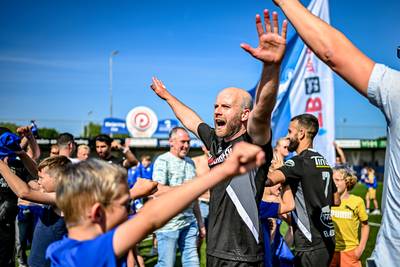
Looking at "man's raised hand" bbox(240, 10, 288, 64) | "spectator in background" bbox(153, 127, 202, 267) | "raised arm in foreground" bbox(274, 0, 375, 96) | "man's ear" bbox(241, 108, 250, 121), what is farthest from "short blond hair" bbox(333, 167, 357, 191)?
"raised arm in foreground" bbox(274, 0, 375, 96)

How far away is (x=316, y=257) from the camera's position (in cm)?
481

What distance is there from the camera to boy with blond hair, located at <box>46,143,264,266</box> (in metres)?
2.07

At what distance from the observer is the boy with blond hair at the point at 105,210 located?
6.79 feet

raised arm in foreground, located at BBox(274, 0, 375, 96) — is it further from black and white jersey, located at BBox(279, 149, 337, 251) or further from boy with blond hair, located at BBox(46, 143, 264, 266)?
black and white jersey, located at BBox(279, 149, 337, 251)

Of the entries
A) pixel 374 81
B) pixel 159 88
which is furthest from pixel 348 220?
pixel 374 81

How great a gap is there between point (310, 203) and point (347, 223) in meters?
1.26

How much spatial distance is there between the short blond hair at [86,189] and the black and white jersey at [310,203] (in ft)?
9.37

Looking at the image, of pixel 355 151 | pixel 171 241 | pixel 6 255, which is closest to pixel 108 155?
pixel 171 241

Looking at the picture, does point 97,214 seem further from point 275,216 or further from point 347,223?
point 347,223

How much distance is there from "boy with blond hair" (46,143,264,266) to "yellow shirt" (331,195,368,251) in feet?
13.3

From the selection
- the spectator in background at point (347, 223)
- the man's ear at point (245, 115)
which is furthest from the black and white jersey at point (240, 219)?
the spectator in background at point (347, 223)

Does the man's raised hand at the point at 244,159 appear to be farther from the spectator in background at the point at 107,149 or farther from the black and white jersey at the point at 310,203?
the spectator in background at the point at 107,149

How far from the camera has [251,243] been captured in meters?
3.62

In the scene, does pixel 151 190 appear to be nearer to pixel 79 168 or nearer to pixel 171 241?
pixel 79 168
